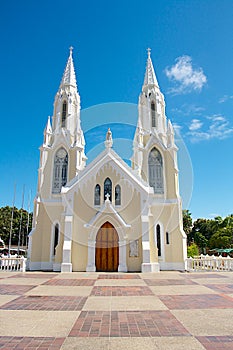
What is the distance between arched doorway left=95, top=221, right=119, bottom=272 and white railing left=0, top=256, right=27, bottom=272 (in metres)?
5.59

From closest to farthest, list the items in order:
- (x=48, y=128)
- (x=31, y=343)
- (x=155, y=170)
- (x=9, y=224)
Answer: (x=31, y=343), (x=155, y=170), (x=48, y=128), (x=9, y=224)

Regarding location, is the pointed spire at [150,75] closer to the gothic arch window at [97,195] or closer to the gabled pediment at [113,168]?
the gabled pediment at [113,168]

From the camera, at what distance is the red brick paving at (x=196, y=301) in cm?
816

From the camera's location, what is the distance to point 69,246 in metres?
19.5

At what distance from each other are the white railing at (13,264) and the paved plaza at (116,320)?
10.1 m

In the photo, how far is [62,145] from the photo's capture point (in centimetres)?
2578

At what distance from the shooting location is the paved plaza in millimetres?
5125

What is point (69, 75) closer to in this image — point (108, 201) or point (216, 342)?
point (108, 201)

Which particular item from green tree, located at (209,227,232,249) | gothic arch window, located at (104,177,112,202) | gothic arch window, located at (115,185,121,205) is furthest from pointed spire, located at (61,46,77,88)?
green tree, located at (209,227,232,249)

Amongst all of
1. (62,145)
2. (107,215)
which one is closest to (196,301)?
(107,215)

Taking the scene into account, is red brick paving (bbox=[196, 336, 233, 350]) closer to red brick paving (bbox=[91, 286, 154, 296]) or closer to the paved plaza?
the paved plaza

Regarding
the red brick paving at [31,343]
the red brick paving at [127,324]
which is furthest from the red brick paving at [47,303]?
the red brick paving at [31,343]

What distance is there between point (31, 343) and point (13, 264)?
17.7m

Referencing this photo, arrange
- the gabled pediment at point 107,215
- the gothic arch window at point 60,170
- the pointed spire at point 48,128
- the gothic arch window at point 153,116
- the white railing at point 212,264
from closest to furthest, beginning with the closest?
the gabled pediment at point 107,215 → the white railing at point 212,264 → the gothic arch window at point 60,170 → the pointed spire at point 48,128 → the gothic arch window at point 153,116
